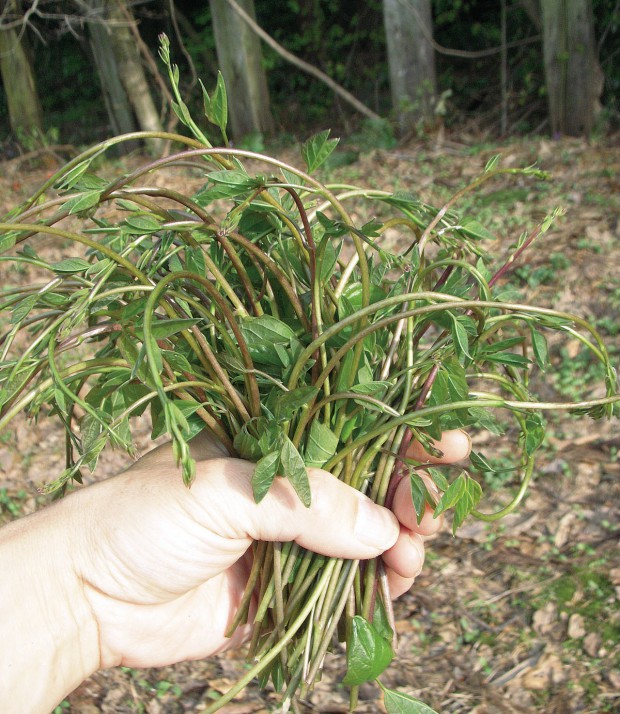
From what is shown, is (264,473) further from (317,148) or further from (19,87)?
(19,87)

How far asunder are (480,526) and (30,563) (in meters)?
1.39

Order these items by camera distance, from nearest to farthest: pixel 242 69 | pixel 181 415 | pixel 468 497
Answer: pixel 181 415, pixel 468 497, pixel 242 69

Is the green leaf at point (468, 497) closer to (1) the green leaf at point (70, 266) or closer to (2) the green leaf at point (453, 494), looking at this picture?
(2) the green leaf at point (453, 494)

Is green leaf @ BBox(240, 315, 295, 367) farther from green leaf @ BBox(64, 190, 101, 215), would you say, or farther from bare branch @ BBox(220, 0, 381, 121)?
bare branch @ BBox(220, 0, 381, 121)

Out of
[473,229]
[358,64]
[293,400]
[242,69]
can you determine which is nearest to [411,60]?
[242,69]

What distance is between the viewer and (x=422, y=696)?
1.63 meters

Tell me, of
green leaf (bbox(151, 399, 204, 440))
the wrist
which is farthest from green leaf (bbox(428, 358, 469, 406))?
the wrist

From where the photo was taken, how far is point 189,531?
3.43 ft

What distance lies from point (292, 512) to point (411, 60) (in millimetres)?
3503

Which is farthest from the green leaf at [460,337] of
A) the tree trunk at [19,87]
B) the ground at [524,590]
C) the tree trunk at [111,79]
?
the tree trunk at [19,87]

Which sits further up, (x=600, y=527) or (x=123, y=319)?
(x=123, y=319)

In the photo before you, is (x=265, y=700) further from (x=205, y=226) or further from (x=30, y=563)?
(x=205, y=226)

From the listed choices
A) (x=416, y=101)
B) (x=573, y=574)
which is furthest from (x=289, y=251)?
(x=416, y=101)

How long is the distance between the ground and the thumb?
83cm
